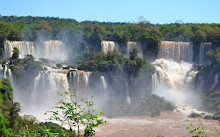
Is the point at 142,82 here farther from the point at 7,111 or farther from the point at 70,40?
the point at 7,111

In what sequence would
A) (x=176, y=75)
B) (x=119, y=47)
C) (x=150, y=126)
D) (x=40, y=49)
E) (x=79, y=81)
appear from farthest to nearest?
(x=119, y=47)
(x=40, y=49)
(x=176, y=75)
(x=79, y=81)
(x=150, y=126)

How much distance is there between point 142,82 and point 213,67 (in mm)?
7238

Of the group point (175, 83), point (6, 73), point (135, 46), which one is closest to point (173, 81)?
point (175, 83)

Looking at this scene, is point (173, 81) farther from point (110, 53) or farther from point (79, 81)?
point (79, 81)

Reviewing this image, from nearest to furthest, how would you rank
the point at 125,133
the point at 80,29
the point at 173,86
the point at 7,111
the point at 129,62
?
the point at 7,111 < the point at 125,133 < the point at 129,62 < the point at 173,86 < the point at 80,29

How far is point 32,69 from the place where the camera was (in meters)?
32.6

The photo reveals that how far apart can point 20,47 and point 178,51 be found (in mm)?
17061

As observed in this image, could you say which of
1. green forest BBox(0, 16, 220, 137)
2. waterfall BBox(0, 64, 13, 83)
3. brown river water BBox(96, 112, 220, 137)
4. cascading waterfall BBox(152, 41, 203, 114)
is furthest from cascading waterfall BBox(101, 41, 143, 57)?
waterfall BBox(0, 64, 13, 83)

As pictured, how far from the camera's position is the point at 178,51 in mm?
42688

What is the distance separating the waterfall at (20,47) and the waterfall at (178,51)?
47.8 ft

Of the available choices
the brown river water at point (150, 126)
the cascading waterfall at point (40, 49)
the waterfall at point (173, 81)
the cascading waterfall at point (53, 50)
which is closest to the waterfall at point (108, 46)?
the cascading waterfall at point (40, 49)

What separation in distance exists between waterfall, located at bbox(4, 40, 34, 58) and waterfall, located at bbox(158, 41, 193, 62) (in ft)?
47.8

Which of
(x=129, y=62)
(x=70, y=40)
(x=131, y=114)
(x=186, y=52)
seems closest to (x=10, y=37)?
(x=70, y=40)

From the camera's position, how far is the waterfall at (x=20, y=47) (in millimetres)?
37406
